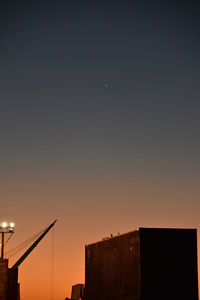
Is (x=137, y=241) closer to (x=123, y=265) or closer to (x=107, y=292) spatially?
(x=123, y=265)

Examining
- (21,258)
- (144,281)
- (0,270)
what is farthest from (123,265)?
(21,258)

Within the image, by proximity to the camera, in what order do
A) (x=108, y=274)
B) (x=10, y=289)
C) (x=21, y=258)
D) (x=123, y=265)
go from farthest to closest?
1. (x=21, y=258)
2. (x=10, y=289)
3. (x=108, y=274)
4. (x=123, y=265)

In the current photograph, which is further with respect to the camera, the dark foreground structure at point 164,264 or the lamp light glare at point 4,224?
the lamp light glare at point 4,224

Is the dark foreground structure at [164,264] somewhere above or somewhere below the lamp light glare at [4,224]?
below

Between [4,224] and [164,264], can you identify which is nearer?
[164,264]

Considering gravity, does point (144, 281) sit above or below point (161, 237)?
below

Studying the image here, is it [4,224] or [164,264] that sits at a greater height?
[4,224]

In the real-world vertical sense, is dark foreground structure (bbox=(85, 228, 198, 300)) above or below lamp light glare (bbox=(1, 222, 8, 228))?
below

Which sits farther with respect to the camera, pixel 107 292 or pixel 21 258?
pixel 21 258

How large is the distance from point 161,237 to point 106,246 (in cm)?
773

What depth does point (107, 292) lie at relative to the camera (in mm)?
38938

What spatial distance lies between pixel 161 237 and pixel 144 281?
2.35m

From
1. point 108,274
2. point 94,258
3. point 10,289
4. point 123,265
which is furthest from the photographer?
point 10,289

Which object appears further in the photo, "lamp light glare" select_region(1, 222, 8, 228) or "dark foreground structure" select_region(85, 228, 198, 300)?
"lamp light glare" select_region(1, 222, 8, 228)
